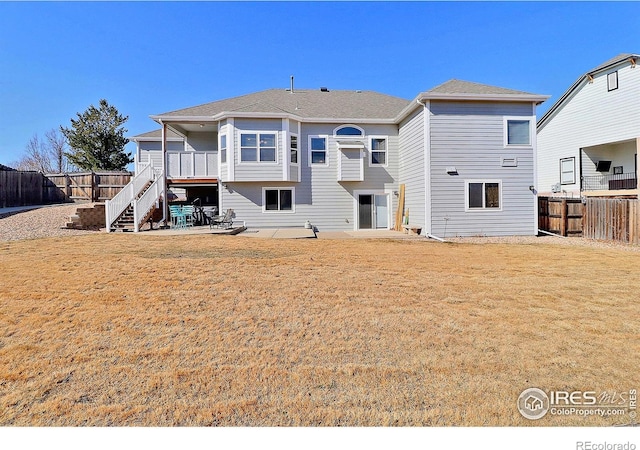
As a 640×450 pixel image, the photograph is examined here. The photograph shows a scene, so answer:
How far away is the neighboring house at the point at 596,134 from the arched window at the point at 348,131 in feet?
46.3

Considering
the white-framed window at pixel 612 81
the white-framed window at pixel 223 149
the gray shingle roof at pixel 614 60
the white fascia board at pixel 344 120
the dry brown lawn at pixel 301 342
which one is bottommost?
the dry brown lawn at pixel 301 342

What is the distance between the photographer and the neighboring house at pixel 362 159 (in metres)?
13.6

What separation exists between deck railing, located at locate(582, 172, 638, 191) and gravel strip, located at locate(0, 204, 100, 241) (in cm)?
2617

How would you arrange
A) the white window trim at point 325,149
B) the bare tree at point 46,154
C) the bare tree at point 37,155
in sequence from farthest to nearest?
the bare tree at point 37,155 < the bare tree at point 46,154 < the white window trim at point 325,149

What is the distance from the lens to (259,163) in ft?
49.2

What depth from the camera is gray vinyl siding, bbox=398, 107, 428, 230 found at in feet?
45.4

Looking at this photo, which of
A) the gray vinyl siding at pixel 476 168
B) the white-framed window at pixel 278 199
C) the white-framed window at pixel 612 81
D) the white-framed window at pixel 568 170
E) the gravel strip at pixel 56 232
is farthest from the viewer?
the white-framed window at pixel 568 170

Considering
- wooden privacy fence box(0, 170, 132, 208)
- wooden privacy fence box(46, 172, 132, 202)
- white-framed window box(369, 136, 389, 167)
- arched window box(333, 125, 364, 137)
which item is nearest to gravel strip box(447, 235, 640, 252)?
white-framed window box(369, 136, 389, 167)

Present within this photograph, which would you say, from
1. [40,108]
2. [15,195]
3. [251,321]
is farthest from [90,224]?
[40,108]

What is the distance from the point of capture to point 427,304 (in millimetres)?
4684

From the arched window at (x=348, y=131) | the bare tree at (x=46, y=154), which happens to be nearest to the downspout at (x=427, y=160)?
the arched window at (x=348, y=131)

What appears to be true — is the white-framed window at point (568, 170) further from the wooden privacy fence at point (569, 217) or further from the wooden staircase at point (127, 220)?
the wooden staircase at point (127, 220)

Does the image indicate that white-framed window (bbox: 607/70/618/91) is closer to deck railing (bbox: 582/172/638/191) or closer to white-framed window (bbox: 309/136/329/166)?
deck railing (bbox: 582/172/638/191)

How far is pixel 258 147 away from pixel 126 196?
233 inches
